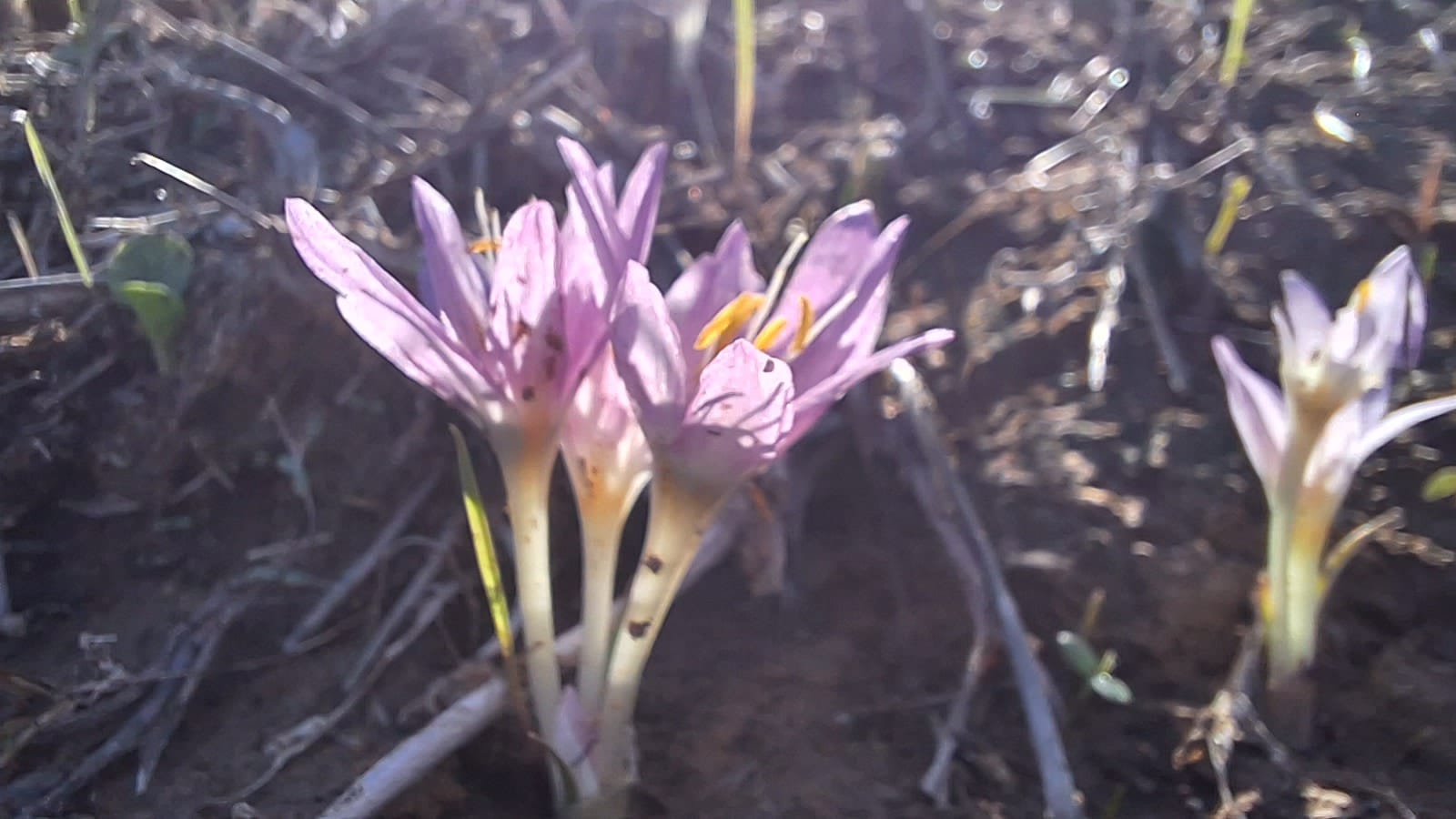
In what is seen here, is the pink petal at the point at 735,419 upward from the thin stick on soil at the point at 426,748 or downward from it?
upward

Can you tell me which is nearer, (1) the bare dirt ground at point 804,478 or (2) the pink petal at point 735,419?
(2) the pink petal at point 735,419

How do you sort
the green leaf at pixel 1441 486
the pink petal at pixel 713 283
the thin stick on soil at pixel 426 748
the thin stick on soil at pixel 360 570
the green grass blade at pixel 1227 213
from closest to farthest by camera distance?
the thin stick on soil at pixel 426 748, the pink petal at pixel 713 283, the thin stick on soil at pixel 360 570, the green leaf at pixel 1441 486, the green grass blade at pixel 1227 213

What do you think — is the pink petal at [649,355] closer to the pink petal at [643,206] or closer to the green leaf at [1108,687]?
the pink petal at [643,206]

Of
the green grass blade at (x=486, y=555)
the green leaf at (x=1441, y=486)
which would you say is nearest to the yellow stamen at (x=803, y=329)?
the green grass blade at (x=486, y=555)

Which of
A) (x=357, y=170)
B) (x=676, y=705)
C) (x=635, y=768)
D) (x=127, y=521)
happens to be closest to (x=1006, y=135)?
(x=357, y=170)

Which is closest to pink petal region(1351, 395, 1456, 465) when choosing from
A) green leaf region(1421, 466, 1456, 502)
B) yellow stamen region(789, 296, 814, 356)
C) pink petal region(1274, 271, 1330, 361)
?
pink petal region(1274, 271, 1330, 361)

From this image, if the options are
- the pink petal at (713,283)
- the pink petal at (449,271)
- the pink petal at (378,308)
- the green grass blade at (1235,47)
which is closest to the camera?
the pink petal at (378,308)

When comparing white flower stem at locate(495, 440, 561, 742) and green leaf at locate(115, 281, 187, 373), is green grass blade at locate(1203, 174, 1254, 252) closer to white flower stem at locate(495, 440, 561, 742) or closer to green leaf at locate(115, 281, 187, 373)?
white flower stem at locate(495, 440, 561, 742)

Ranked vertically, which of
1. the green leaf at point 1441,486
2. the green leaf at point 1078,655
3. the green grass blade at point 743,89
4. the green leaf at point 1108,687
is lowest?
the green leaf at point 1108,687
